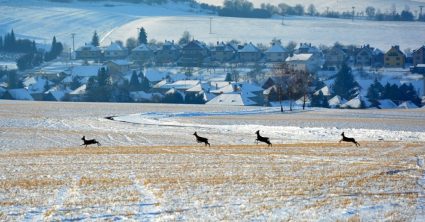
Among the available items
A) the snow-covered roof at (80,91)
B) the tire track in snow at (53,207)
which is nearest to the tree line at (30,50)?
the snow-covered roof at (80,91)

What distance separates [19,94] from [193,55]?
168 feet

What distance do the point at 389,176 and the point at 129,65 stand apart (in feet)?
444

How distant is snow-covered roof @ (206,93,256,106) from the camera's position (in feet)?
327

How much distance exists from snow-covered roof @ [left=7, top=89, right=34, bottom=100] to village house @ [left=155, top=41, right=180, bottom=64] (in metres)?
49.7

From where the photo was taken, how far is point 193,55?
6152 inches

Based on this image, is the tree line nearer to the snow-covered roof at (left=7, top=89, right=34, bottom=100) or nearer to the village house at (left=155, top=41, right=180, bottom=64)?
the village house at (left=155, top=41, right=180, bottom=64)

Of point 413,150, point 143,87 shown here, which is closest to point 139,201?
point 413,150

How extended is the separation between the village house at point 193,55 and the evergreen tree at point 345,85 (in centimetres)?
4035

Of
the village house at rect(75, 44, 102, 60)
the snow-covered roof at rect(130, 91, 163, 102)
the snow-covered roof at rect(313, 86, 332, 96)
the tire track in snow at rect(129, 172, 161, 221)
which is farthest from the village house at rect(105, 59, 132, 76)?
the tire track in snow at rect(129, 172, 161, 221)

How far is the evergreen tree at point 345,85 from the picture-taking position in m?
110

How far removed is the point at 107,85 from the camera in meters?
112

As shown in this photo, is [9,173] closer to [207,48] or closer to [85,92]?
[85,92]

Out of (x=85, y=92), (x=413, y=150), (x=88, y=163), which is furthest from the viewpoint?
(x=85, y=92)

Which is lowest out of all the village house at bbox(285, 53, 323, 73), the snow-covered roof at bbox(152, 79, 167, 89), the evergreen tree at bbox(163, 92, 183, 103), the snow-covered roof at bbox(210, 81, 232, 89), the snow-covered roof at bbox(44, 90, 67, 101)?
the snow-covered roof at bbox(44, 90, 67, 101)
